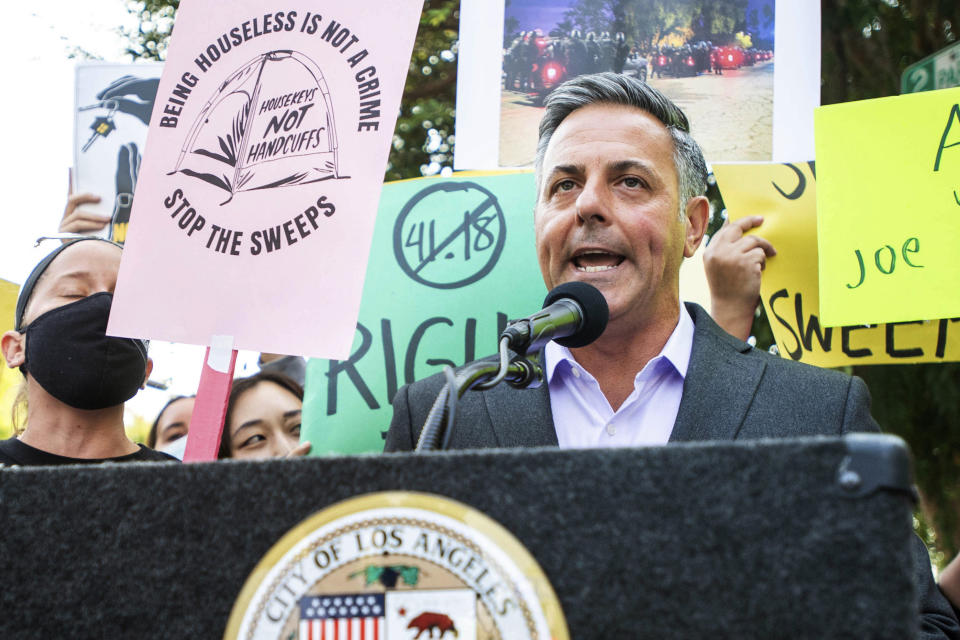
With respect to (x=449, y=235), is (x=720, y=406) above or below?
below

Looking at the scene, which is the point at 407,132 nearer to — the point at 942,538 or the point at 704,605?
the point at 942,538

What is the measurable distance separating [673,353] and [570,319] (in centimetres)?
89

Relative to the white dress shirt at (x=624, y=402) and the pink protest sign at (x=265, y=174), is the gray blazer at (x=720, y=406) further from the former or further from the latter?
the pink protest sign at (x=265, y=174)

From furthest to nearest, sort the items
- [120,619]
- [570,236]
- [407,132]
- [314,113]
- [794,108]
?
[407,132], [794,108], [570,236], [314,113], [120,619]

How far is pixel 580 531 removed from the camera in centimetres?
78

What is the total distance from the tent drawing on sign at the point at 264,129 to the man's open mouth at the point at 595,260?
0.71m

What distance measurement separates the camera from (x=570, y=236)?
90.0 inches

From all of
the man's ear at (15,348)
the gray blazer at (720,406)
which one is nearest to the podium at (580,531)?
the gray blazer at (720,406)

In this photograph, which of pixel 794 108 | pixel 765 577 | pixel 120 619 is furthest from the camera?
pixel 794 108

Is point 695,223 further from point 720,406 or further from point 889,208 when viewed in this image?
point 720,406

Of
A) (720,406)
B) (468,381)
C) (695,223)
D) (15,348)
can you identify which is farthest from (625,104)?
(15,348)

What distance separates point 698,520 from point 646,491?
48 mm

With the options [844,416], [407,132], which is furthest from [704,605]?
[407,132]

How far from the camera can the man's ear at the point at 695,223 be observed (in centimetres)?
257
